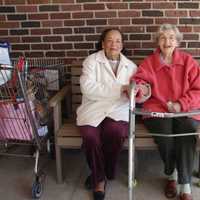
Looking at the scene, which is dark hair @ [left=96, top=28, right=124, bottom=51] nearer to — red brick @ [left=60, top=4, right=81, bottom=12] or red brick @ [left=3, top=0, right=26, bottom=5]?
red brick @ [left=60, top=4, right=81, bottom=12]

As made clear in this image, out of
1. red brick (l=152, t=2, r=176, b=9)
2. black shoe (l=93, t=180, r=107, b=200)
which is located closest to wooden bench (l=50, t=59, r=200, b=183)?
black shoe (l=93, t=180, r=107, b=200)

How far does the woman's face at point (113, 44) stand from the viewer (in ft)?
10.2

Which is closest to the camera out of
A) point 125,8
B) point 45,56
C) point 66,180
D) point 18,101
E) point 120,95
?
point 18,101

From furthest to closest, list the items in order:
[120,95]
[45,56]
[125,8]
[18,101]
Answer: [45,56], [125,8], [120,95], [18,101]

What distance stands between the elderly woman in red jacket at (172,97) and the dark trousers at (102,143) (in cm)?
28

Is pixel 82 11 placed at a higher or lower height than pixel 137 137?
higher

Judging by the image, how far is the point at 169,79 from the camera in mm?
3014

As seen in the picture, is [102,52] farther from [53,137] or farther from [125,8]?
[53,137]

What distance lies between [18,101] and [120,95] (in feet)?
2.58

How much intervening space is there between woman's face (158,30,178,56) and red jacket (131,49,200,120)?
53 mm

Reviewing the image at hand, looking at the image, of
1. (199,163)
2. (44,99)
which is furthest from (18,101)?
(199,163)

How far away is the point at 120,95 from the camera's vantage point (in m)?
3.01

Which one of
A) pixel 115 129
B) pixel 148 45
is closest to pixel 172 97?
pixel 115 129

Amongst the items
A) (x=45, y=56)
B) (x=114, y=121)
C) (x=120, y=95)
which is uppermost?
(x=45, y=56)
